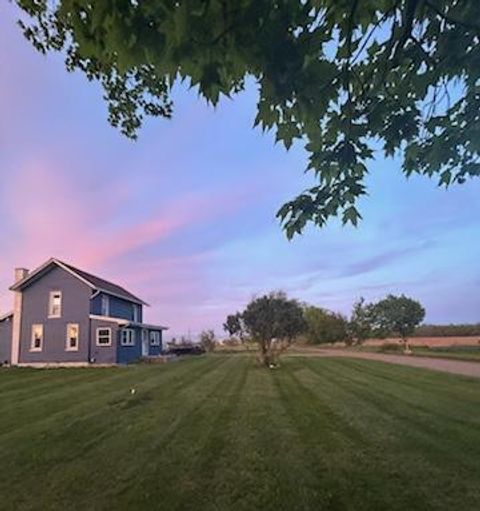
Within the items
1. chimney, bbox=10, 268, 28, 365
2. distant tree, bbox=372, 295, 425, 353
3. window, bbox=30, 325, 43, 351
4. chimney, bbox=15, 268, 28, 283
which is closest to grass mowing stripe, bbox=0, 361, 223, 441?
window, bbox=30, 325, 43, 351

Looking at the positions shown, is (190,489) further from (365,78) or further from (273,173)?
(273,173)

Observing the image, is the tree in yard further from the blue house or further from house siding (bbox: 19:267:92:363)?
house siding (bbox: 19:267:92:363)

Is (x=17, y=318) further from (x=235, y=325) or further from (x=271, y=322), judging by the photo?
(x=271, y=322)

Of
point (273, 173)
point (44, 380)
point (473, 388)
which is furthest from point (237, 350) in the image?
point (273, 173)

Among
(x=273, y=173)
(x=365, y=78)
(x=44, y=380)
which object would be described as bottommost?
(x=44, y=380)

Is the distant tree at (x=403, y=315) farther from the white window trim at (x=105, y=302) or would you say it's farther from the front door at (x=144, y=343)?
the white window trim at (x=105, y=302)

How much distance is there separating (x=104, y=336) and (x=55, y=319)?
10.1 feet

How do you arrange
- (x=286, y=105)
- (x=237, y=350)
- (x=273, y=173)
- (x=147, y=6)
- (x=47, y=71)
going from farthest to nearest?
(x=237, y=350)
(x=273, y=173)
(x=47, y=71)
(x=286, y=105)
(x=147, y=6)

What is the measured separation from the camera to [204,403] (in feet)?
39.6

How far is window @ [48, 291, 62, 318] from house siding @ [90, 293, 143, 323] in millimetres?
1876

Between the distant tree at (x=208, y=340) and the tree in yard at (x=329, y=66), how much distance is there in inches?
1867

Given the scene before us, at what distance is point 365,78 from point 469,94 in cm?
81

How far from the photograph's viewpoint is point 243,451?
282 inches

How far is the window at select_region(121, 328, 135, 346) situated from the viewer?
3108 cm
